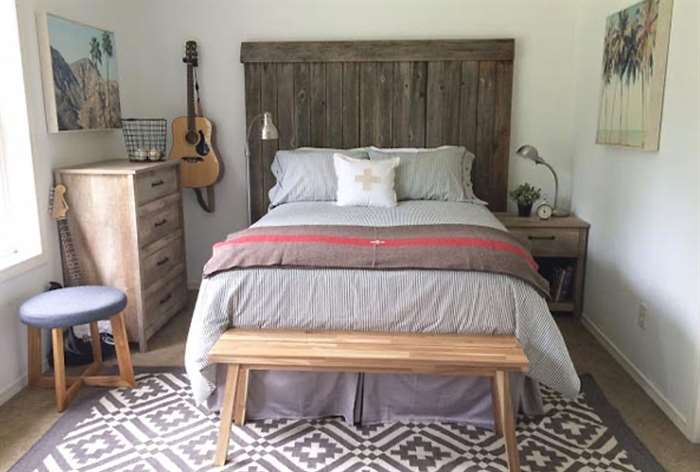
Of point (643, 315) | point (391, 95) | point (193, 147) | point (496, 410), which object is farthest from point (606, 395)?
point (193, 147)

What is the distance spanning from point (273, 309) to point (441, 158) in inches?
68.8

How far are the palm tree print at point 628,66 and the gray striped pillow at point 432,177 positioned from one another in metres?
0.86

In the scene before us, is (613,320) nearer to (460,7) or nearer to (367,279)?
(367,279)

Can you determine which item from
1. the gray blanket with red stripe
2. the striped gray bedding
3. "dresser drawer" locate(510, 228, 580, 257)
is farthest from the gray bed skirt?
"dresser drawer" locate(510, 228, 580, 257)

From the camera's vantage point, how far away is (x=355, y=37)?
3.92 m

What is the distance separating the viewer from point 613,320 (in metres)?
3.19

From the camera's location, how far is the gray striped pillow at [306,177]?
11.7 ft

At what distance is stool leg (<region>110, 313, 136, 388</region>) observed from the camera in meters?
2.73

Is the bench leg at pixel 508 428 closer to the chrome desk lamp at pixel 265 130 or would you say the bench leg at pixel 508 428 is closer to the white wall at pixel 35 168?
the chrome desk lamp at pixel 265 130

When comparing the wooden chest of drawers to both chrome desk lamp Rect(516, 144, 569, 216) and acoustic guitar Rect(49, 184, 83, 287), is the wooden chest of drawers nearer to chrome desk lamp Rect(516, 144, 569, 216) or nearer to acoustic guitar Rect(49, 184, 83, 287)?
acoustic guitar Rect(49, 184, 83, 287)

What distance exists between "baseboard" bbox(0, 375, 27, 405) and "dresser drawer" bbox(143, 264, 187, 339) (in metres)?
0.63

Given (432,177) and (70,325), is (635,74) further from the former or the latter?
(70,325)

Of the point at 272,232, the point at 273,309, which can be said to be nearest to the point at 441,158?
the point at 272,232

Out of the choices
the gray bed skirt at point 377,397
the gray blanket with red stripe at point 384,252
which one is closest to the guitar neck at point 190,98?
the gray blanket with red stripe at point 384,252
